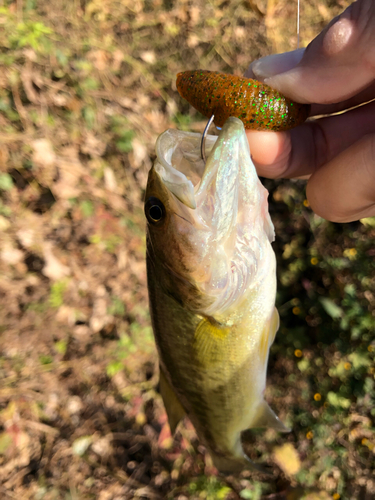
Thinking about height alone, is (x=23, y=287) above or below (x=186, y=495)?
above

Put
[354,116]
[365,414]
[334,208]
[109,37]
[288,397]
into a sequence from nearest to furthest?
1. [334,208]
2. [354,116]
3. [365,414]
4. [288,397]
5. [109,37]

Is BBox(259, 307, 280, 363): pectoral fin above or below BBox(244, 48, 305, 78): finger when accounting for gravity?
below

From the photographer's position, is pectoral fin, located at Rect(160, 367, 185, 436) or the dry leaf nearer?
pectoral fin, located at Rect(160, 367, 185, 436)

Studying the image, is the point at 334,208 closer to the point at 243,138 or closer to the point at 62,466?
the point at 243,138

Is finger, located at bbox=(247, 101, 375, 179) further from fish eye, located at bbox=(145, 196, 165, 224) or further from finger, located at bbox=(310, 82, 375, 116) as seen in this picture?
fish eye, located at bbox=(145, 196, 165, 224)

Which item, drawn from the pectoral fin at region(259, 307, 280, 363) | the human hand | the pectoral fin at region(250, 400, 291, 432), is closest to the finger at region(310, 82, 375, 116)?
the human hand

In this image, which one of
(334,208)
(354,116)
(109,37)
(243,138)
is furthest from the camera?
(109,37)

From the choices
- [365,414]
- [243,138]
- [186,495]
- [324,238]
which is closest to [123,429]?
[186,495]

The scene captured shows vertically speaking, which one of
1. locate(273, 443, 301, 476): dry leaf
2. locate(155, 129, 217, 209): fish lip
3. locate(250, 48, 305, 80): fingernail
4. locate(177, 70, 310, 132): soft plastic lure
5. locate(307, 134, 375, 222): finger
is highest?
locate(250, 48, 305, 80): fingernail
